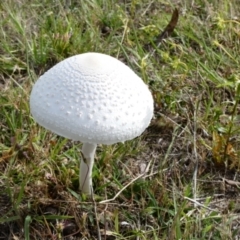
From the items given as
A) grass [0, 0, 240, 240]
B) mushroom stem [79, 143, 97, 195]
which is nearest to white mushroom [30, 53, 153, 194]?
mushroom stem [79, 143, 97, 195]

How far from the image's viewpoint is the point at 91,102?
65.6 inches

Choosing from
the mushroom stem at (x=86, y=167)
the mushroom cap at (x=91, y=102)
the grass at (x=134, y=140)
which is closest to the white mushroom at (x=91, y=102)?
the mushroom cap at (x=91, y=102)

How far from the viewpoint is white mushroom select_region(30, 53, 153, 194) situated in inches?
65.1

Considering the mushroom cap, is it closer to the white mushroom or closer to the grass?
the white mushroom

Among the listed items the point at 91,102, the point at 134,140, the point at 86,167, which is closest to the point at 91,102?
the point at 91,102

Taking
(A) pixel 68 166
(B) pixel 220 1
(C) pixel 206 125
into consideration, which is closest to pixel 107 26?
(B) pixel 220 1

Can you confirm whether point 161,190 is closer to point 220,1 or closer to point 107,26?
point 107,26

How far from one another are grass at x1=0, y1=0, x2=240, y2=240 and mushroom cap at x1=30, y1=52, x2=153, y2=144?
45 cm

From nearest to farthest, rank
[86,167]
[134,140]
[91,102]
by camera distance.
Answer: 1. [91,102]
2. [86,167]
3. [134,140]

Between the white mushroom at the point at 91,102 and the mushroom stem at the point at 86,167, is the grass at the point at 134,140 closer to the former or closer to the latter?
the mushroom stem at the point at 86,167

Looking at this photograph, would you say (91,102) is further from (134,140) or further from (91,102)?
(134,140)

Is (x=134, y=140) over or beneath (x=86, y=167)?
beneath

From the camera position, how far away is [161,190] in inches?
88.0

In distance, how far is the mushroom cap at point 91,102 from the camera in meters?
1.65
